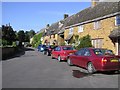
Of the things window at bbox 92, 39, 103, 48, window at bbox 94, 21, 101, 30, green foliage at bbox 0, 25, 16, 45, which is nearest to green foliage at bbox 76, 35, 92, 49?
window at bbox 92, 39, 103, 48

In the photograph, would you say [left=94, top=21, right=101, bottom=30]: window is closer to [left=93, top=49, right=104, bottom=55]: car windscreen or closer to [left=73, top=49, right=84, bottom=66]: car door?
[left=73, top=49, right=84, bottom=66]: car door

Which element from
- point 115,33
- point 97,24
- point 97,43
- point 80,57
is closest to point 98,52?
point 80,57

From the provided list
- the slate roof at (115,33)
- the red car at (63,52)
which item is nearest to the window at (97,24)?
the slate roof at (115,33)

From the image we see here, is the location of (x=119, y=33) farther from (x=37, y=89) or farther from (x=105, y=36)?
(x=37, y=89)

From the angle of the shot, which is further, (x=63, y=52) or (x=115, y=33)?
(x=115, y=33)

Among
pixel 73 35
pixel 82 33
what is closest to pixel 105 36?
pixel 82 33

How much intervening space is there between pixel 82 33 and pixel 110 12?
29.0ft

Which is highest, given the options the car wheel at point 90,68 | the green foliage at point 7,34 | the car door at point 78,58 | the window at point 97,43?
the green foliage at point 7,34

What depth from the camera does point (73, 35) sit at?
40.2 metres

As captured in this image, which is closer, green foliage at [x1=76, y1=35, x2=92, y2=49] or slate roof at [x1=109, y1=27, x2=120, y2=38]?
slate roof at [x1=109, y1=27, x2=120, y2=38]

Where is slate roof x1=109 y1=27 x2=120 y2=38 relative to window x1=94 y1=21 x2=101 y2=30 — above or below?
below

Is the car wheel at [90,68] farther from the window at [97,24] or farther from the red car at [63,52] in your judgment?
the window at [97,24]

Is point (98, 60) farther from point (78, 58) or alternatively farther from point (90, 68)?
point (78, 58)

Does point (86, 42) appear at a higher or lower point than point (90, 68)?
higher
